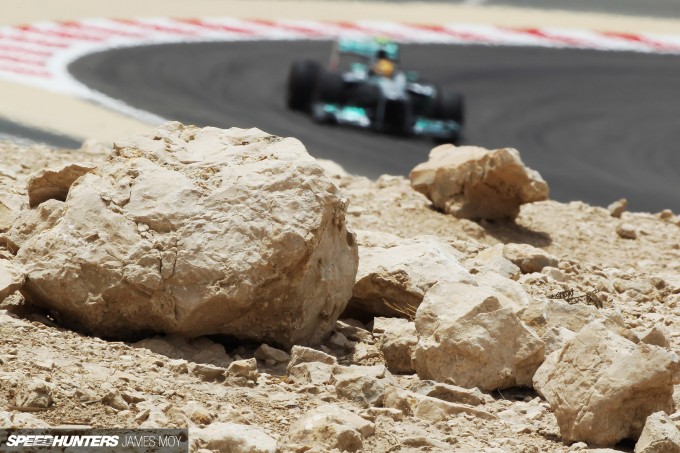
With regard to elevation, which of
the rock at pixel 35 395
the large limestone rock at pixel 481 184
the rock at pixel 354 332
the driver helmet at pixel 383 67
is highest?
the rock at pixel 35 395

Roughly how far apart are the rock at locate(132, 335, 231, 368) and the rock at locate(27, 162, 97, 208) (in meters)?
1.16

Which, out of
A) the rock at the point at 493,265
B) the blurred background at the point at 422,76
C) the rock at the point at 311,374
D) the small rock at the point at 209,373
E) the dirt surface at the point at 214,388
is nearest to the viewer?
the dirt surface at the point at 214,388

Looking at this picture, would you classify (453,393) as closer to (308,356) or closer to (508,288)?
(308,356)

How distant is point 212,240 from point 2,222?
1.67m

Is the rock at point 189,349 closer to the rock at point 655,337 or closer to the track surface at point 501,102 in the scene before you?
the rock at point 655,337

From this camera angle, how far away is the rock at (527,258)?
8.11 m

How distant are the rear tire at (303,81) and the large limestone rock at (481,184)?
281 inches

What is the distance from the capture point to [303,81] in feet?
57.0

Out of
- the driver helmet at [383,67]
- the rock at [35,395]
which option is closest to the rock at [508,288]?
the rock at [35,395]

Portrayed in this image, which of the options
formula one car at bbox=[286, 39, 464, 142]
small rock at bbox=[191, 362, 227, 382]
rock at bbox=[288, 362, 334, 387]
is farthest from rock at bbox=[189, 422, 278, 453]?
formula one car at bbox=[286, 39, 464, 142]

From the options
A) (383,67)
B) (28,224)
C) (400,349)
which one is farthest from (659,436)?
(383,67)

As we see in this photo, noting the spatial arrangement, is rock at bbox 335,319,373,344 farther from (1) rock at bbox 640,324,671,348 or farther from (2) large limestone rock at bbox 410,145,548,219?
(2) large limestone rock at bbox 410,145,548,219

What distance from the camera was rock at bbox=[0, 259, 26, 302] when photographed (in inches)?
241

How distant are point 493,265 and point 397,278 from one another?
3.46 ft
